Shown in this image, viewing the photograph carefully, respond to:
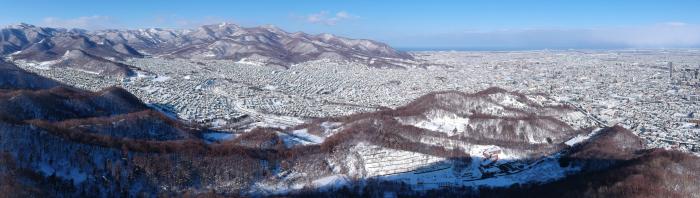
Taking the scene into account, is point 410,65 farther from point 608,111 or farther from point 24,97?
point 24,97

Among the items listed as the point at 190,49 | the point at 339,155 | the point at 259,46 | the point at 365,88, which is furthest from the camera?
the point at 190,49

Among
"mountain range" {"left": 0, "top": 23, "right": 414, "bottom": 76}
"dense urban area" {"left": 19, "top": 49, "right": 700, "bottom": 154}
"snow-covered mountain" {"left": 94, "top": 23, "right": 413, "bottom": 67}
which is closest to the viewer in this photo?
"dense urban area" {"left": 19, "top": 49, "right": 700, "bottom": 154}

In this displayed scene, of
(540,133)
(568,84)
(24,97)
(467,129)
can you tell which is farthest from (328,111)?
(568,84)

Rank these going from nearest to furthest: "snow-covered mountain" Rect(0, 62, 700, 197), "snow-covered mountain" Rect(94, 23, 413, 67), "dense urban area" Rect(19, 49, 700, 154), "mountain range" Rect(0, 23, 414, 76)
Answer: "snow-covered mountain" Rect(0, 62, 700, 197) < "dense urban area" Rect(19, 49, 700, 154) < "mountain range" Rect(0, 23, 414, 76) < "snow-covered mountain" Rect(94, 23, 413, 67)

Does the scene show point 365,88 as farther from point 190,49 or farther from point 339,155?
point 190,49

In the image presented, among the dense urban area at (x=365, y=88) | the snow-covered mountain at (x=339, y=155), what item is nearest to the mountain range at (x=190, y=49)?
the dense urban area at (x=365, y=88)

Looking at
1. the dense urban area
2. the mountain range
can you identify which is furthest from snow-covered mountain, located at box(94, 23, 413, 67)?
the dense urban area

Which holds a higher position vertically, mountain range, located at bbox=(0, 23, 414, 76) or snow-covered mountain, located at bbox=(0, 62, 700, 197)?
mountain range, located at bbox=(0, 23, 414, 76)

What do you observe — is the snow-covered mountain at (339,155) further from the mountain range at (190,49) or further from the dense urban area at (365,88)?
the mountain range at (190,49)

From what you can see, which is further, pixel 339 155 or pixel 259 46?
pixel 259 46

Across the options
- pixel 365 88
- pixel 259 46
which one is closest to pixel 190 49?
pixel 259 46

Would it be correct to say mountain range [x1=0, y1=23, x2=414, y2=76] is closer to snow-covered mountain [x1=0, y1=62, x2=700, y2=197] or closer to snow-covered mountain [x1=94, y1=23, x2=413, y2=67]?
snow-covered mountain [x1=94, y1=23, x2=413, y2=67]
